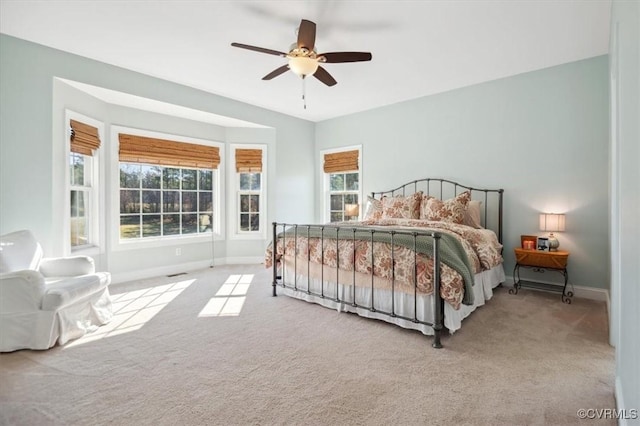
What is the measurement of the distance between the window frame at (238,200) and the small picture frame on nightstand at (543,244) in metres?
4.27

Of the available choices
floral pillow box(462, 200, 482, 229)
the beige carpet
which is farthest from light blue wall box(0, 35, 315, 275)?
floral pillow box(462, 200, 482, 229)

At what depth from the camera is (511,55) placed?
3637 mm

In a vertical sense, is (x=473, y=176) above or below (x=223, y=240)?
above

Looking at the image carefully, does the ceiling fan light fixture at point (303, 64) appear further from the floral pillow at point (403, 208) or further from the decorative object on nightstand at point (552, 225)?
the decorative object on nightstand at point (552, 225)

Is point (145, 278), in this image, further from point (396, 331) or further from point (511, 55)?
point (511, 55)

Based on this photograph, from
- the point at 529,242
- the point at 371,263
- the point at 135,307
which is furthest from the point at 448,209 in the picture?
the point at 135,307

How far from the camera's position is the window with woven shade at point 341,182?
602cm

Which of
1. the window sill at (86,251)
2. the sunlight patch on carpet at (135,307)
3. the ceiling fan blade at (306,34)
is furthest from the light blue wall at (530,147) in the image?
the window sill at (86,251)

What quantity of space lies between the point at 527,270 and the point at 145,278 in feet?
17.8

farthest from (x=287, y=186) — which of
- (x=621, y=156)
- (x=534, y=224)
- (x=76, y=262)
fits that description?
(x=621, y=156)

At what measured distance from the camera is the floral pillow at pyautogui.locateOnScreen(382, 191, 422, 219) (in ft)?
14.8

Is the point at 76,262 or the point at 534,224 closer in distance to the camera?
the point at 76,262

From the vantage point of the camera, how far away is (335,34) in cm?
319

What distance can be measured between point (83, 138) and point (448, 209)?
15.9 ft
